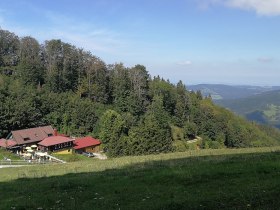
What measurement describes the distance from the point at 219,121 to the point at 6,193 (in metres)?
132

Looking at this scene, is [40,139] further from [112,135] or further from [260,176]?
[260,176]

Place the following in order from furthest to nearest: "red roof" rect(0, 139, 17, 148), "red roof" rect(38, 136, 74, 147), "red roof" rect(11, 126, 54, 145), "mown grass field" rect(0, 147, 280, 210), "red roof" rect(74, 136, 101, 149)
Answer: "red roof" rect(74, 136, 101, 149)
"red roof" rect(38, 136, 74, 147)
"red roof" rect(11, 126, 54, 145)
"red roof" rect(0, 139, 17, 148)
"mown grass field" rect(0, 147, 280, 210)

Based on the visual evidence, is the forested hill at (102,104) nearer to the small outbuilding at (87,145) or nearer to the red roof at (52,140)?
the small outbuilding at (87,145)

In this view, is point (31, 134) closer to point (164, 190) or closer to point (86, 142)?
point (86, 142)

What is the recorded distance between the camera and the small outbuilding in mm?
92938

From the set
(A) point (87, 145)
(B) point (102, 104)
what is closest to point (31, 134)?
(A) point (87, 145)

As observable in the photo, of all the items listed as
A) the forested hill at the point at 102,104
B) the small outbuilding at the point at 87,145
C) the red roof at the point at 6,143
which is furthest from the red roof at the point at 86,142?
the red roof at the point at 6,143

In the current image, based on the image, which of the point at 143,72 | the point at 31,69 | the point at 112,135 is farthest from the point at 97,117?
the point at 143,72

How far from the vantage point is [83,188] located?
53.5ft

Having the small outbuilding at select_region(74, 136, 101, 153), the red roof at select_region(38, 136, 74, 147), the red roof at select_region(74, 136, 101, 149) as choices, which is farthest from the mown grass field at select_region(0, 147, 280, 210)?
the red roof at select_region(74, 136, 101, 149)

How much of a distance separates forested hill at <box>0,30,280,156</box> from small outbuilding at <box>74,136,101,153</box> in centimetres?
323

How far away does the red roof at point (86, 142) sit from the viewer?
308 ft

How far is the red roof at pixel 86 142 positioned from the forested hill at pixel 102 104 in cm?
316

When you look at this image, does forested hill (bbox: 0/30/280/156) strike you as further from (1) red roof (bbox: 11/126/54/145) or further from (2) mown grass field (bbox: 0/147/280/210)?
(2) mown grass field (bbox: 0/147/280/210)
